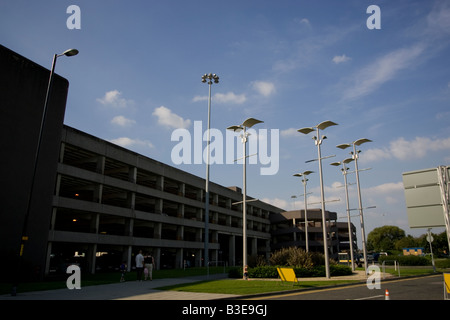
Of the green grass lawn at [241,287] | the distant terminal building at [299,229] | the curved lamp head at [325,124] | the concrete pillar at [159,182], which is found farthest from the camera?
the distant terminal building at [299,229]

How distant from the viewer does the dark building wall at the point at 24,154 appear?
907 inches

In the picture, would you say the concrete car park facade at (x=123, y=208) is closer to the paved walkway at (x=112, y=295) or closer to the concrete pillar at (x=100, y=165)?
the concrete pillar at (x=100, y=165)

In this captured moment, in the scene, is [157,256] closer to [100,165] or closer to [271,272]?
[100,165]

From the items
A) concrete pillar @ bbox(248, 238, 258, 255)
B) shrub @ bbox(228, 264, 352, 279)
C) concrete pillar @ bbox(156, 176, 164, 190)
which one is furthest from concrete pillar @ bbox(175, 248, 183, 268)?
shrub @ bbox(228, 264, 352, 279)

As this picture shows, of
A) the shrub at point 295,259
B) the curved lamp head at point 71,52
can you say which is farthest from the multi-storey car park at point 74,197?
the shrub at point 295,259

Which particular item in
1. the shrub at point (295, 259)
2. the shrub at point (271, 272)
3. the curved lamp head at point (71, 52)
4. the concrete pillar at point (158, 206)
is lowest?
the shrub at point (271, 272)

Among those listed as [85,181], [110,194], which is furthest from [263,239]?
[85,181]

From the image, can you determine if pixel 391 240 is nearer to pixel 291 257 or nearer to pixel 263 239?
pixel 263 239

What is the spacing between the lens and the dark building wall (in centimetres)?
2305

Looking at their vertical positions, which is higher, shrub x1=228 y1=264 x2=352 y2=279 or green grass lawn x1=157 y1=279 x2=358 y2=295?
shrub x1=228 y1=264 x2=352 y2=279

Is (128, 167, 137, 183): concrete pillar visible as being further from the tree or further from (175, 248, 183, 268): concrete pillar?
the tree

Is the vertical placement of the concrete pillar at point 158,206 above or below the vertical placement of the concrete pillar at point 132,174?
below

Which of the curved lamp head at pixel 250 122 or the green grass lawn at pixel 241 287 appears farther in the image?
the curved lamp head at pixel 250 122
